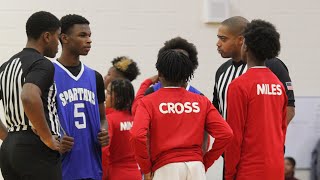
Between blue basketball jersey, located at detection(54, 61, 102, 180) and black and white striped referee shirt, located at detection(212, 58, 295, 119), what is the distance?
839 millimetres

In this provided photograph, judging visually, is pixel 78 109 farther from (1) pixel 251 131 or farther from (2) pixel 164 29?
(2) pixel 164 29

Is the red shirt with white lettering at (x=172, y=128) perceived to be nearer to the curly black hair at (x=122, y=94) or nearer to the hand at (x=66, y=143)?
the hand at (x=66, y=143)

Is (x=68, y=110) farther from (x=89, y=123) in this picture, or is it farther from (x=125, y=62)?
(x=125, y=62)

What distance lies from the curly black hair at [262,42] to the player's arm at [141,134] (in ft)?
2.60

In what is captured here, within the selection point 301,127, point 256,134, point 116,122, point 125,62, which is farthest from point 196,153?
point 301,127

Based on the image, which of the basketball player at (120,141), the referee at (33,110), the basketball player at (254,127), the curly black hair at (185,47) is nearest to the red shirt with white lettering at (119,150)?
the basketball player at (120,141)

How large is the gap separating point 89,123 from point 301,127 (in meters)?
3.50

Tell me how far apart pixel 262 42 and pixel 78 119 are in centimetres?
127

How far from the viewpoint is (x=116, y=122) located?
5.26m

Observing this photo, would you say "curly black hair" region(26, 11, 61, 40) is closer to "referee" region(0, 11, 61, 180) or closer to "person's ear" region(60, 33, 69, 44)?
"referee" region(0, 11, 61, 180)

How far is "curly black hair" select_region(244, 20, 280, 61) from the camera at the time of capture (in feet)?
13.3

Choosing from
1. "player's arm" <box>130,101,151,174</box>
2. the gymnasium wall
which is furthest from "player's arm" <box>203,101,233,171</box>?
the gymnasium wall

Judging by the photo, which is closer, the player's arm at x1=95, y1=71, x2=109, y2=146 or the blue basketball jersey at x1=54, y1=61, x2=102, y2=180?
the blue basketball jersey at x1=54, y1=61, x2=102, y2=180

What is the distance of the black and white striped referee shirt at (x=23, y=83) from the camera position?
12.8 feet
